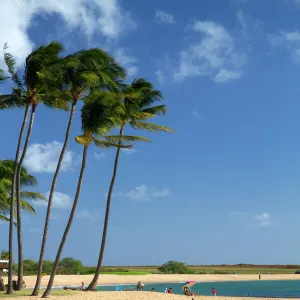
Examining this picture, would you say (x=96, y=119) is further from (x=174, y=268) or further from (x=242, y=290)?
(x=174, y=268)

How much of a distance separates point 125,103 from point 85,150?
5514 millimetres

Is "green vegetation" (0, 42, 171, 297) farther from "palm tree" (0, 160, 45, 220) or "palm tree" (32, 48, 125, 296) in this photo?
"palm tree" (0, 160, 45, 220)

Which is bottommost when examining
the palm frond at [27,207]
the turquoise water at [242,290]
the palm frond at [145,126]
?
the turquoise water at [242,290]

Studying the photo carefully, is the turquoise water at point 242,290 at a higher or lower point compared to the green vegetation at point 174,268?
lower

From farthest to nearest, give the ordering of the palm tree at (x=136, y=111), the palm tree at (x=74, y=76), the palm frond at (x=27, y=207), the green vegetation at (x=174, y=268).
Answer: the green vegetation at (x=174, y=268) → the palm frond at (x=27, y=207) → the palm tree at (x=136, y=111) → the palm tree at (x=74, y=76)

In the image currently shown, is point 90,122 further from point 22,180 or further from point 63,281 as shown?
point 63,281

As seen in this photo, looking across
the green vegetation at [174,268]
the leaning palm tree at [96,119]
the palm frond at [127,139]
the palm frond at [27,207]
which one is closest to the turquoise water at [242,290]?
the palm frond at [27,207]

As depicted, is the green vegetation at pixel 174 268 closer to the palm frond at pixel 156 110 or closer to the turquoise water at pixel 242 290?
the turquoise water at pixel 242 290

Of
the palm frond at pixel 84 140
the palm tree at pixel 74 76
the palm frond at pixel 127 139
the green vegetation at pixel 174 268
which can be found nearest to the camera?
the palm tree at pixel 74 76

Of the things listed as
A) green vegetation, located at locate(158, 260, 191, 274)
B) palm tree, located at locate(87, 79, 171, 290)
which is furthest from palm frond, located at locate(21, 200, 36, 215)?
green vegetation, located at locate(158, 260, 191, 274)

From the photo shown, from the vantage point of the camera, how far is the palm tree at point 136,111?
31984 mm

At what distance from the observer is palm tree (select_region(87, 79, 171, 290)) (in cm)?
3198

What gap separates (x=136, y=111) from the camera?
1286 inches

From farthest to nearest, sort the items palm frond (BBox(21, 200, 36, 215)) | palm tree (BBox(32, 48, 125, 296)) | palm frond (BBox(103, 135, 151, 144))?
palm frond (BBox(21, 200, 36, 215)), palm frond (BBox(103, 135, 151, 144)), palm tree (BBox(32, 48, 125, 296))
